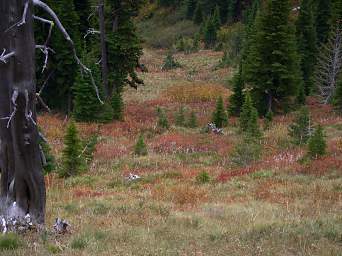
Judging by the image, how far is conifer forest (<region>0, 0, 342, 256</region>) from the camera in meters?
7.96

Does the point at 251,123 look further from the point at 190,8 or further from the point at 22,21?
the point at 190,8

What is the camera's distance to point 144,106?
122 feet

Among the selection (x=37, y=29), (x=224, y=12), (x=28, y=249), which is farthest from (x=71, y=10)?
(x=224, y=12)

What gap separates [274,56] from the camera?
30.6 m

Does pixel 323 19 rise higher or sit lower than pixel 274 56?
higher

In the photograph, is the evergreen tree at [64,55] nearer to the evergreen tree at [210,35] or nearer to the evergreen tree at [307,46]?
the evergreen tree at [307,46]

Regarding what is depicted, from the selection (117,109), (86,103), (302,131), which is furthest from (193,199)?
(117,109)

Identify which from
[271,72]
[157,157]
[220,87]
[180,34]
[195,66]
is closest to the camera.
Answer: [157,157]

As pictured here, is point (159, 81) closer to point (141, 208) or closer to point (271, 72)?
point (271, 72)

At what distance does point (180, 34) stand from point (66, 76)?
183ft

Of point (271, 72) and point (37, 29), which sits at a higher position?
point (37, 29)

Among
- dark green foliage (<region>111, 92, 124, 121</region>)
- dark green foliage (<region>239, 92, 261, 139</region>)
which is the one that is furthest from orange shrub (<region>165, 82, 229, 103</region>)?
dark green foliage (<region>239, 92, 261, 139</region>)

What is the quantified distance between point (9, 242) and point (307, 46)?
123ft

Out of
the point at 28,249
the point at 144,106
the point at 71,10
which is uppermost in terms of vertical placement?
the point at 71,10
